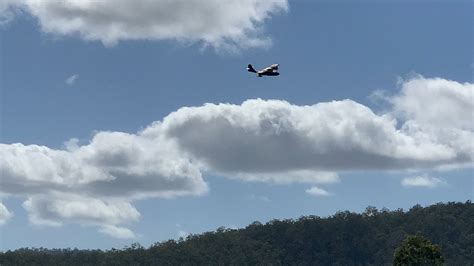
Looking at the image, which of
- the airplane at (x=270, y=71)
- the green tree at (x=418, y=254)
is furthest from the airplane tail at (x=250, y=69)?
the green tree at (x=418, y=254)

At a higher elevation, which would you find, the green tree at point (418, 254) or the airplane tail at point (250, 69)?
the airplane tail at point (250, 69)

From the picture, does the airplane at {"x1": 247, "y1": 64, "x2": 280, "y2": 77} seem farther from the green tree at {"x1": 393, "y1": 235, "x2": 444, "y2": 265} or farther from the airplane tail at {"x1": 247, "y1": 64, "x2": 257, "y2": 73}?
the green tree at {"x1": 393, "y1": 235, "x2": 444, "y2": 265}

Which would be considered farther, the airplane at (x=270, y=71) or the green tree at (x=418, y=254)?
the green tree at (x=418, y=254)

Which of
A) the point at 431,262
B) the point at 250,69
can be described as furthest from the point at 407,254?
the point at 250,69

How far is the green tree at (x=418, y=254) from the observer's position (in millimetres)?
150250

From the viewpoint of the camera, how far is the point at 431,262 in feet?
494

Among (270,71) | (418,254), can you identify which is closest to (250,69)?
(270,71)

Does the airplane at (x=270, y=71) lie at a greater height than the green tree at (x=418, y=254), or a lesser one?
greater

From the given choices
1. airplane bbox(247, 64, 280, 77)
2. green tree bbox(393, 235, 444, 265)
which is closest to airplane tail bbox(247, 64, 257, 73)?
airplane bbox(247, 64, 280, 77)

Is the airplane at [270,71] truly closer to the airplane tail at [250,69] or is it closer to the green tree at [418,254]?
the airplane tail at [250,69]

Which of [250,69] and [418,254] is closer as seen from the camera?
[250,69]

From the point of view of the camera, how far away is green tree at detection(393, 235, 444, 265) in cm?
15025

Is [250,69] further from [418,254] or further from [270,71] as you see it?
[418,254]

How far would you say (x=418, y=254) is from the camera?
151125mm
